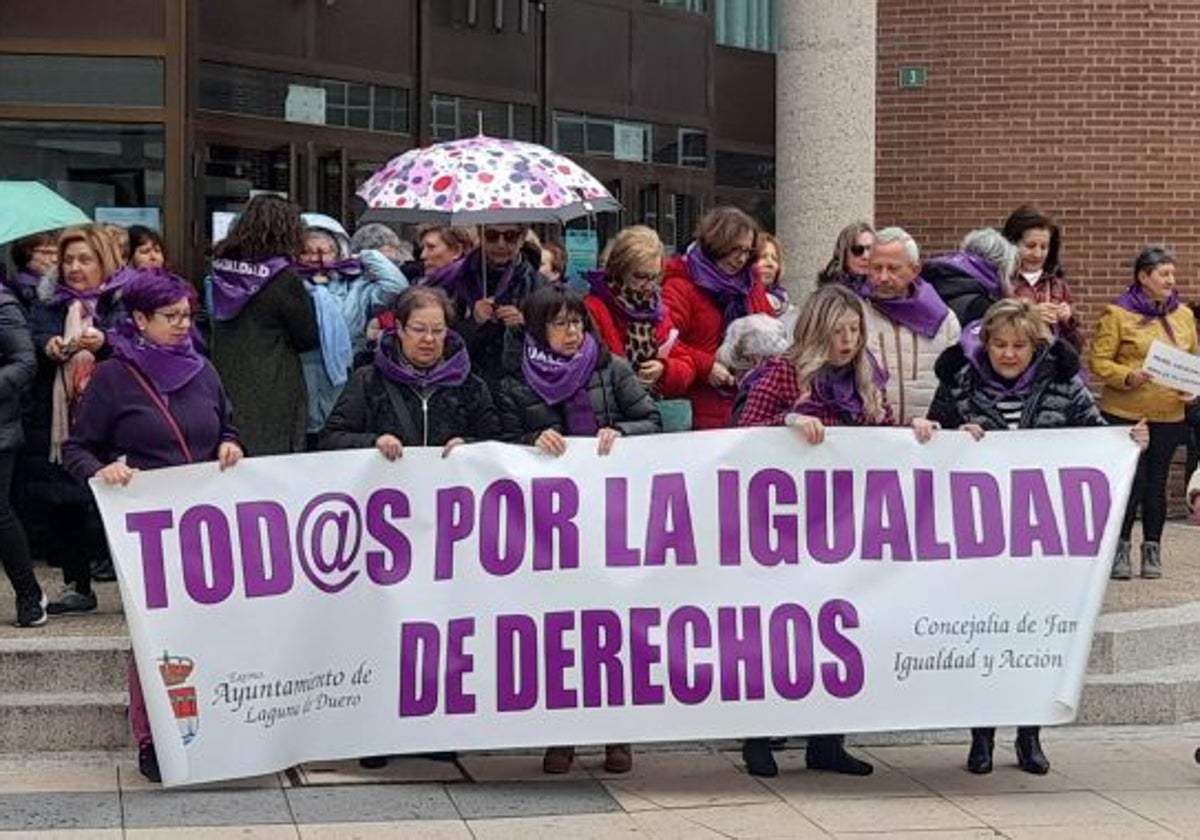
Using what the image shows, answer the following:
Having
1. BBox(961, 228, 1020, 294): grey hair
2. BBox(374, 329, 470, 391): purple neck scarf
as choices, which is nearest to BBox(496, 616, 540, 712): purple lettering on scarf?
BBox(374, 329, 470, 391): purple neck scarf

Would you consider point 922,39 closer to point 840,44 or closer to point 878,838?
point 840,44

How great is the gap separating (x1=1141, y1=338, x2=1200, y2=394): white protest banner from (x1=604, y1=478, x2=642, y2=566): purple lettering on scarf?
3.44 metres

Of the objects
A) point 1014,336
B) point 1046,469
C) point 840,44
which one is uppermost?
point 840,44

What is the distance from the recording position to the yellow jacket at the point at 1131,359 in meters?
10.9

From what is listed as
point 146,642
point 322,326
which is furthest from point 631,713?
point 322,326

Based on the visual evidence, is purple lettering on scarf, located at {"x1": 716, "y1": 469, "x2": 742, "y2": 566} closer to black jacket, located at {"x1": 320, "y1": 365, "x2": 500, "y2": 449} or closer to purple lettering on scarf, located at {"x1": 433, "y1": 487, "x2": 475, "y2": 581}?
purple lettering on scarf, located at {"x1": 433, "y1": 487, "x2": 475, "y2": 581}

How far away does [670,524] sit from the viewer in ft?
24.7

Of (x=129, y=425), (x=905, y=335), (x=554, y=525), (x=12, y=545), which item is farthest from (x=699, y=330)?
(x=12, y=545)

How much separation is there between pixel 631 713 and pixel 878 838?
3.30 feet

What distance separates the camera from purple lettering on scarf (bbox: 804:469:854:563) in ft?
24.8

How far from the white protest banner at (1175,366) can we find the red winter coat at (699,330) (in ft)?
6.67

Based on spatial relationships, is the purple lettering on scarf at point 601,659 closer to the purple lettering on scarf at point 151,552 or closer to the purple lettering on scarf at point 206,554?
the purple lettering on scarf at point 206,554

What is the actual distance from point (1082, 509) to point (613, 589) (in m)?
1.73

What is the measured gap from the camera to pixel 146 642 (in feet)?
23.5
